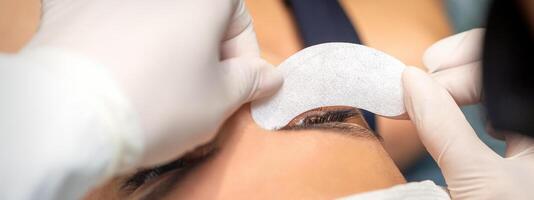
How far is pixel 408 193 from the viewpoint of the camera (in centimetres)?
62

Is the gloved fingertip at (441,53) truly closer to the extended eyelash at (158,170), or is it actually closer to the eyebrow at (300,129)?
the eyebrow at (300,129)

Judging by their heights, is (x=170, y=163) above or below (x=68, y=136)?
below

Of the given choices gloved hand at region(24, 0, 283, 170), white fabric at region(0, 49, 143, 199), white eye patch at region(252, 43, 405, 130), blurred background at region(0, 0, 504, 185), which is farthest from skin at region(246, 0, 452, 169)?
white fabric at region(0, 49, 143, 199)

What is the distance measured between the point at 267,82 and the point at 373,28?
35 centimetres

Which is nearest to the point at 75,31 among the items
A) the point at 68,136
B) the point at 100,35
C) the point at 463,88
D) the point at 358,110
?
the point at 100,35

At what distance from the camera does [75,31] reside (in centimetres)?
53

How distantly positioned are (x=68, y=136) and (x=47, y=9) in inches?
11.1

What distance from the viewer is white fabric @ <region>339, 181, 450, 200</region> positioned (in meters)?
0.59

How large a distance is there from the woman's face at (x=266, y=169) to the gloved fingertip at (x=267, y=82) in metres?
0.04

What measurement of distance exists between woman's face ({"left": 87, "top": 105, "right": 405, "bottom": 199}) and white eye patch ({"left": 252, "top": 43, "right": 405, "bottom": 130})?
0.14ft

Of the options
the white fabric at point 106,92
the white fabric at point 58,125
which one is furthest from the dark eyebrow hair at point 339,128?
the white fabric at point 58,125

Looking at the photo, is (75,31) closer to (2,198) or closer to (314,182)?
(2,198)

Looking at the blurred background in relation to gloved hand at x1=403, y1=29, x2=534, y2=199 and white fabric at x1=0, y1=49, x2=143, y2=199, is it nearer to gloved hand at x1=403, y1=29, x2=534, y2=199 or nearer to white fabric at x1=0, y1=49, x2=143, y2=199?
gloved hand at x1=403, y1=29, x2=534, y2=199

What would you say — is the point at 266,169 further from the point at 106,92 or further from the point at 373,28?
the point at 373,28
